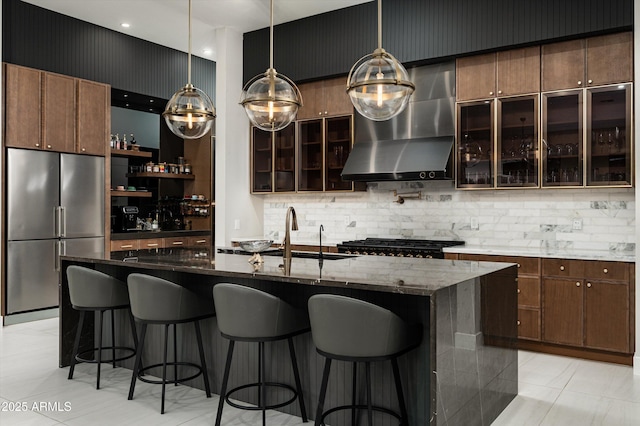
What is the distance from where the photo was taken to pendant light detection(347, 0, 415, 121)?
3.14m

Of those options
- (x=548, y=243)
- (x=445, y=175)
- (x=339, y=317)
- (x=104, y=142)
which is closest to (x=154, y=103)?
(x=104, y=142)

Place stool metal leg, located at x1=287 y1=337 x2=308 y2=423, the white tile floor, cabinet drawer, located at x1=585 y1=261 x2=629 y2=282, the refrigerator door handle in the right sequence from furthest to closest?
the refrigerator door handle
cabinet drawer, located at x1=585 y1=261 x2=629 y2=282
the white tile floor
stool metal leg, located at x1=287 y1=337 x2=308 y2=423

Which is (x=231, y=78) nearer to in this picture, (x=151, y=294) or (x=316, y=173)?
(x=316, y=173)

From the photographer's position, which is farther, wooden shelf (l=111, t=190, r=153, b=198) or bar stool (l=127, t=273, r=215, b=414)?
wooden shelf (l=111, t=190, r=153, b=198)

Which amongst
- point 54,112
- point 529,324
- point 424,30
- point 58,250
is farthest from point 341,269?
point 54,112

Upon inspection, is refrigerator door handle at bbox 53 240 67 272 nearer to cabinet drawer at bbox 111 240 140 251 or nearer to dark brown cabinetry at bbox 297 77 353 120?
cabinet drawer at bbox 111 240 140 251

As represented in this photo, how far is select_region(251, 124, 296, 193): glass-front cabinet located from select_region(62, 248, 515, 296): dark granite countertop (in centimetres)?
263

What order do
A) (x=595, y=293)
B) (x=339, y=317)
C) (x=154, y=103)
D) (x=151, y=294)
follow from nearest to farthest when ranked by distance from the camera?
(x=339, y=317) → (x=151, y=294) → (x=595, y=293) → (x=154, y=103)

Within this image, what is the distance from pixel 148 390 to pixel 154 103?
498 cm

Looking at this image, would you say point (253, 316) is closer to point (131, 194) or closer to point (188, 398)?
point (188, 398)

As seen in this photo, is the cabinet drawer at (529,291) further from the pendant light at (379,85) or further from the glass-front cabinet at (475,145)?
the pendant light at (379,85)

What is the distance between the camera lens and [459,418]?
2.70m

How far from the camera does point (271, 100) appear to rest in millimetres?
3535

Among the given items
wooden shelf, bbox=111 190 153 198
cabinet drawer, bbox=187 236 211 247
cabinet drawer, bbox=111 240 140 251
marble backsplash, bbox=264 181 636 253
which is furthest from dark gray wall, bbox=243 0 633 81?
cabinet drawer, bbox=111 240 140 251
